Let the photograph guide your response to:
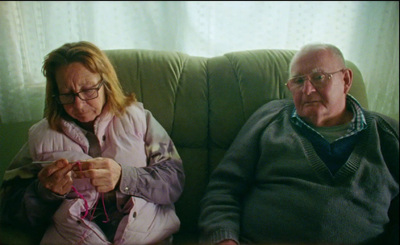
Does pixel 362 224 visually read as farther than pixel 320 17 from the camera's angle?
No

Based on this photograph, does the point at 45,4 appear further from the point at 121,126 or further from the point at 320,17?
the point at 320,17

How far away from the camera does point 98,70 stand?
2.45 ft

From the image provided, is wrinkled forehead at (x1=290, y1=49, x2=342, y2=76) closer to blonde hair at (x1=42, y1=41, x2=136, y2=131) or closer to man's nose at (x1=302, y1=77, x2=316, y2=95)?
man's nose at (x1=302, y1=77, x2=316, y2=95)

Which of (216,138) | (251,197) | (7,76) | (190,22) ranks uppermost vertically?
(190,22)

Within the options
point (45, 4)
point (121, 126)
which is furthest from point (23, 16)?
point (121, 126)

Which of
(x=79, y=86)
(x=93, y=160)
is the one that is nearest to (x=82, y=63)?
(x=79, y=86)

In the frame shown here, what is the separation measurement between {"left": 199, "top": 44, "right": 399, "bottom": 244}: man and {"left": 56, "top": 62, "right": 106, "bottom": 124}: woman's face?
1.36ft

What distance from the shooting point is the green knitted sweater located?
29.3 inches

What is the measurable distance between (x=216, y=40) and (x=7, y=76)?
29.8 inches

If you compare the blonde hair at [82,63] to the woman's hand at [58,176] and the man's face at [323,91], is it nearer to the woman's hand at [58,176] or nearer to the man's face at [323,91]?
the woman's hand at [58,176]

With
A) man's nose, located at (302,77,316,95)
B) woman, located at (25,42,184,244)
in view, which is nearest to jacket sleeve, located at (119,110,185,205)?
woman, located at (25,42,184,244)

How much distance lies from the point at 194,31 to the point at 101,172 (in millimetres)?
744

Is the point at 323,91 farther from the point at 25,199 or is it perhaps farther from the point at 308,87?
the point at 25,199

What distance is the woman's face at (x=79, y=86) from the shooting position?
70 centimetres
